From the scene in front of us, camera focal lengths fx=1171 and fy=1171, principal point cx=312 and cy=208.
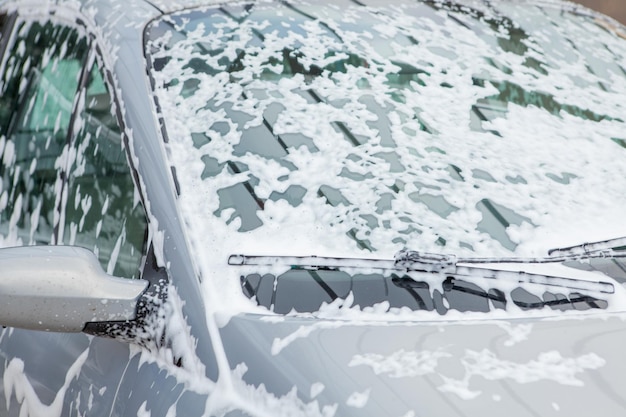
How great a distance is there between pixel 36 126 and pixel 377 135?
984mm

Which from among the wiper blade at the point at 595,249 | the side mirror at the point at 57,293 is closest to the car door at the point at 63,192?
the side mirror at the point at 57,293

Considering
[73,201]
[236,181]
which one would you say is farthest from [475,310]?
[73,201]

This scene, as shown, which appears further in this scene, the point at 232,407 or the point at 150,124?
the point at 150,124

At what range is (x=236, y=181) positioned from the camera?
2164 mm

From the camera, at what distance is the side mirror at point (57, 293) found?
191 centimetres

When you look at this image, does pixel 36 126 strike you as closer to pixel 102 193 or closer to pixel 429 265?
pixel 102 193

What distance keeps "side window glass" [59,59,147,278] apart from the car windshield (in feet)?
0.41

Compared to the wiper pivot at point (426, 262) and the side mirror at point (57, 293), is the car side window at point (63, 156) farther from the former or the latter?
the wiper pivot at point (426, 262)

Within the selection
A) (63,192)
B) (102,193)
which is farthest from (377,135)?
(63,192)

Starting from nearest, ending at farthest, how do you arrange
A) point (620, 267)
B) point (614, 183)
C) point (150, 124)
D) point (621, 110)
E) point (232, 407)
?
1. point (232, 407)
2. point (620, 267)
3. point (150, 124)
4. point (614, 183)
5. point (621, 110)

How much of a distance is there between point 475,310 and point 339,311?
22 centimetres

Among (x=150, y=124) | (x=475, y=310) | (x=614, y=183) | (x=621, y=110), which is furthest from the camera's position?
(x=621, y=110)

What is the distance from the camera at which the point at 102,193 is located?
2365 millimetres

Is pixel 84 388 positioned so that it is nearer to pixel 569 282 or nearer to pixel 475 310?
pixel 475 310
